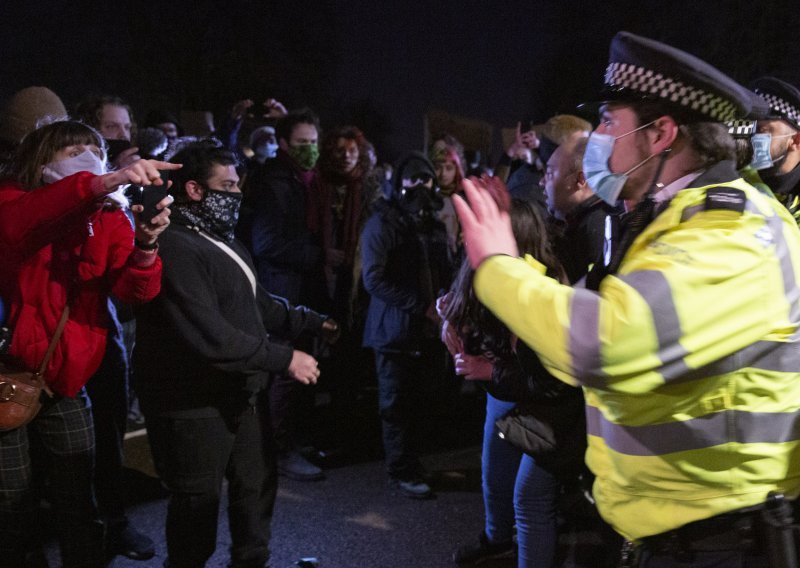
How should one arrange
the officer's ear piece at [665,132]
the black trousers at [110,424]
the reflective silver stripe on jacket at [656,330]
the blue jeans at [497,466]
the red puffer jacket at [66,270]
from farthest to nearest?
the black trousers at [110,424] → the blue jeans at [497,466] → the red puffer jacket at [66,270] → the officer's ear piece at [665,132] → the reflective silver stripe on jacket at [656,330]

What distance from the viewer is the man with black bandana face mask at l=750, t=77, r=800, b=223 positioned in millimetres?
4117

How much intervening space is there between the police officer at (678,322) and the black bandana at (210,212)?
5.58ft

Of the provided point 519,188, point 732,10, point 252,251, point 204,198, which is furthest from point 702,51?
point 204,198

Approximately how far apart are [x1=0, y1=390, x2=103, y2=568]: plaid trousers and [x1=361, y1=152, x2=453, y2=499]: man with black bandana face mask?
7.02 feet

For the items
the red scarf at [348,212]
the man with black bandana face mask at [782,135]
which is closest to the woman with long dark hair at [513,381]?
the man with black bandana face mask at [782,135]

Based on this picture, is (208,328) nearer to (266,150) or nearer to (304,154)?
(304,154)

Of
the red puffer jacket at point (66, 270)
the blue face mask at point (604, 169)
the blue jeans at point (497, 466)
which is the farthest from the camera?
the blue jeans at point (497, 466)

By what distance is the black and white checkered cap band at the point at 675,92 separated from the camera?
5.82 feet

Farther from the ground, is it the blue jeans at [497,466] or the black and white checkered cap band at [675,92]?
the black and white checkered cap band at [675,92]

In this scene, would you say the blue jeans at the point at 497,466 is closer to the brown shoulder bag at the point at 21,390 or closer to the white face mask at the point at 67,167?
the brown shoulder bag at the point at 21,390

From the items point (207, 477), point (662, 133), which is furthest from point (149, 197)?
point (662, 133)

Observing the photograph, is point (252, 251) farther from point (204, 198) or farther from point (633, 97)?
point (633, 97)

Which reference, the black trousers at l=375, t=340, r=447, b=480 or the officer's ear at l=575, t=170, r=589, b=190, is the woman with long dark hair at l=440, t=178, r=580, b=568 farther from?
the black trousers at l=375, t=340, r=447, b=480

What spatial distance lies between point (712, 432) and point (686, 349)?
0.31 metres
